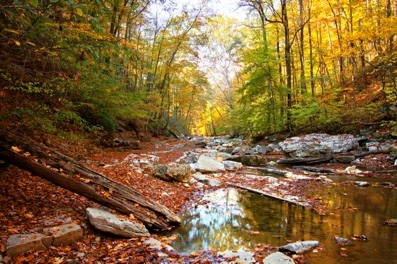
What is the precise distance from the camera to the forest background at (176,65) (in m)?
4.25

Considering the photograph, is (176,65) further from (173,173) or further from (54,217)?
(54,217)

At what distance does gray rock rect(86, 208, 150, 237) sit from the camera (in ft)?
13.2

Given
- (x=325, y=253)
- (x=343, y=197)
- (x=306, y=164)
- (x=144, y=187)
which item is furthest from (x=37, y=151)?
(x=306, y=164)

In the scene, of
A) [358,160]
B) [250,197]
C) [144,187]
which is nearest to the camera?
[144,187]

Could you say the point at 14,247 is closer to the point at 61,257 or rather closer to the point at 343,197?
the point at 61,257

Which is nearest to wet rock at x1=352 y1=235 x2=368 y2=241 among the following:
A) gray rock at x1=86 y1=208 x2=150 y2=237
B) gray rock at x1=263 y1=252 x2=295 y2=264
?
gray rock at x1=263 y1=252 x2=295 y2=264

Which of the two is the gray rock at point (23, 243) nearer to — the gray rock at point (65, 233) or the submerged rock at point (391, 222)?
the gray rock at point (65, 233)

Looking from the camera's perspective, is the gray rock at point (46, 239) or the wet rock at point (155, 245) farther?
the wet rock at point (155, 245)

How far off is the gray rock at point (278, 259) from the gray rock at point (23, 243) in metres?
2.91

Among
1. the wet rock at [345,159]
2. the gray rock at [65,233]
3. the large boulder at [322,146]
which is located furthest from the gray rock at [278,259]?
the large boulder at [322,146]

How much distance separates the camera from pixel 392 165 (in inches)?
401

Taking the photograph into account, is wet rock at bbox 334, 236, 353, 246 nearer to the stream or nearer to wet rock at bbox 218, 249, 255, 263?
the stream

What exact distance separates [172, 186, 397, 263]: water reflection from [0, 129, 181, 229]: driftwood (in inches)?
22.6

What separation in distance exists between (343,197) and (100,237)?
6051mm
